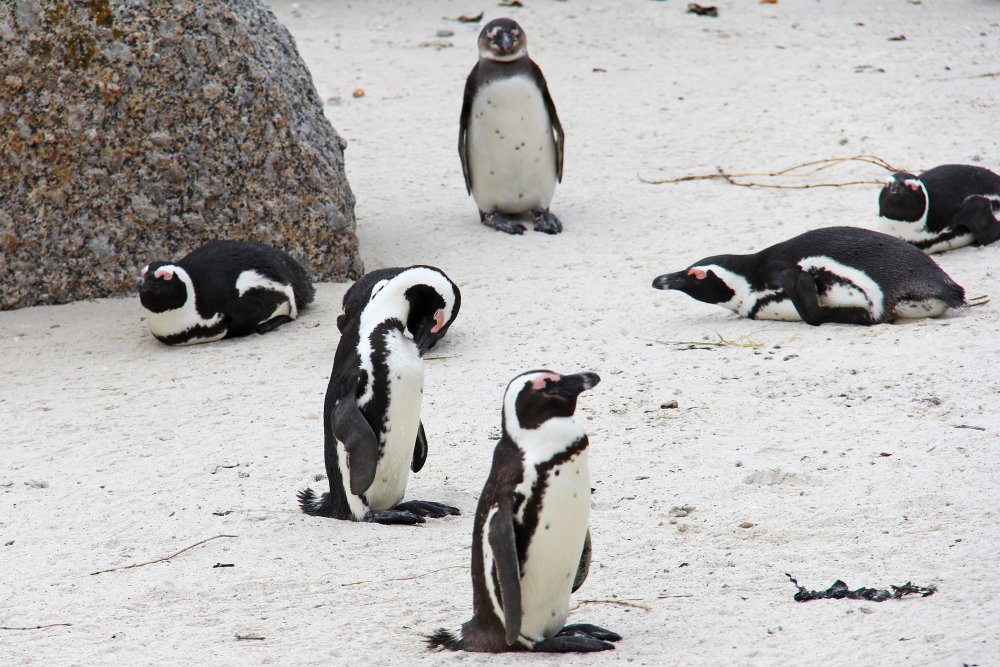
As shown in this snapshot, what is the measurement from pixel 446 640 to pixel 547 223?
4.87 meters

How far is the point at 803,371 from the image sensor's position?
4.71m

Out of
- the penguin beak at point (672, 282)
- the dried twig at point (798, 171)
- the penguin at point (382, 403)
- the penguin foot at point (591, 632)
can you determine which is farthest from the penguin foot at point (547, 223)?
the penguin foot at point (591, 632)

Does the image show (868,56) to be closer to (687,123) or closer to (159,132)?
(687,123)

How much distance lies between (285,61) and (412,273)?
3.46 meters

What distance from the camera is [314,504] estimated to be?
4004 millimetres

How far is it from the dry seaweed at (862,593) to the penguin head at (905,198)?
11.6 ft

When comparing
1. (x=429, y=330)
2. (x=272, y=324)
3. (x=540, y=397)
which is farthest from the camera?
(x=272, y=324)

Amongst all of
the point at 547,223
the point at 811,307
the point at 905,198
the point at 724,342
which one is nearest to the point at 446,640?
the point at 724,342

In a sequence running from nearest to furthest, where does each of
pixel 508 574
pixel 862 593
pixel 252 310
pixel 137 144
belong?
pixel 508 574
pixel 862 593
pixel 252 310
pixel 137 144

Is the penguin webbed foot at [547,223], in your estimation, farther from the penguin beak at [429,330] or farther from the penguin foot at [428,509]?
the penguin foot at [428,509]

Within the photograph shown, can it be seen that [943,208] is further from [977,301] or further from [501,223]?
[501,223]

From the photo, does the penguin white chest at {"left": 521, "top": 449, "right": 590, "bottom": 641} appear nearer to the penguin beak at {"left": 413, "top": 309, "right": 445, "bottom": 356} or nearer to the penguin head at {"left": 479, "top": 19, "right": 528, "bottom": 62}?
the penguin beak at {"left": 413, "top": 309, "right": 445, "bottom": 356}

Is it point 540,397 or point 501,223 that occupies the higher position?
point 540,397

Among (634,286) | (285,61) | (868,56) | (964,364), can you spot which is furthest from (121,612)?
(868,56)
